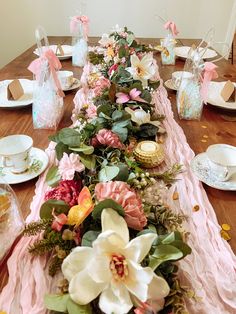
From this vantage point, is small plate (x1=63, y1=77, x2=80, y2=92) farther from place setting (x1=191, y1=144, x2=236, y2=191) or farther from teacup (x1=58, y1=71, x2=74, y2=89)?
place setting (x1=191, y1=144, x2=236, y2=191)

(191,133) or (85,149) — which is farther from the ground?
(85,149)

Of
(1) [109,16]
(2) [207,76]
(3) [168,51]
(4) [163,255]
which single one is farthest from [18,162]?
(1) [109,16]

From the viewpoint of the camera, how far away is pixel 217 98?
125 centimetres

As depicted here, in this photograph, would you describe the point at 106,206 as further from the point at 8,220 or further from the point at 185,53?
the point at 185,53

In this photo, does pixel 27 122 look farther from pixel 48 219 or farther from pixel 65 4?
pixel 65 4

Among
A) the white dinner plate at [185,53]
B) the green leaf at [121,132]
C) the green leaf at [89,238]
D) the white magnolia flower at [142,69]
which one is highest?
the white magnolia flower at [142,69]

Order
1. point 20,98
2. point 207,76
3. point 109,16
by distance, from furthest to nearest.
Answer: point 109,16 → point 20,98 → point 207,76

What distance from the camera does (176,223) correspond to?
1.83 feet

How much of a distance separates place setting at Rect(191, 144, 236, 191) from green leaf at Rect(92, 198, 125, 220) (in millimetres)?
361

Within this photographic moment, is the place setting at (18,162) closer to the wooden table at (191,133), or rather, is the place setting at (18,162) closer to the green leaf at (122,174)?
the wooden table at (191,133)

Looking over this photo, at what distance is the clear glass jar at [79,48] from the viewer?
1596 millimetres

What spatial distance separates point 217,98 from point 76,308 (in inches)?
42.5

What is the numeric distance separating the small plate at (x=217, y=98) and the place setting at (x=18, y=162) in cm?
75

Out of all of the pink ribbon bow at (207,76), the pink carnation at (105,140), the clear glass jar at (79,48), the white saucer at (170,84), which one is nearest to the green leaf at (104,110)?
the pink carnation at (105,140)
